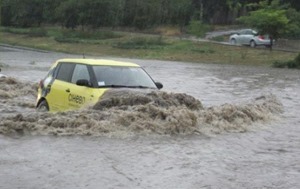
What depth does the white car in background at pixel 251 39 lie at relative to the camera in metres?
48.5

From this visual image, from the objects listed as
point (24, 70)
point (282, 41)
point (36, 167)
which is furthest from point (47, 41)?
point (36, 167)

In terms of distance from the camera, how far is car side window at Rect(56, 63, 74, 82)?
13.6m

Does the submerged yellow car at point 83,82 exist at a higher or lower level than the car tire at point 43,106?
higher

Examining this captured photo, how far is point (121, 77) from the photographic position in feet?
43.0

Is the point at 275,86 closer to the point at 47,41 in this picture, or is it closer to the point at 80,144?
the point at 80,144

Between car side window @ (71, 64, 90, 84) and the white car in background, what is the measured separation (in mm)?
34597

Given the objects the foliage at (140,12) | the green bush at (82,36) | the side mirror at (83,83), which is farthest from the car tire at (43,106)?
the foliage at (140,12)

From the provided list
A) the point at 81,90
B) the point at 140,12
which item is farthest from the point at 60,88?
the point at 140,12

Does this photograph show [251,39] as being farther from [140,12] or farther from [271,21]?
[140,12]

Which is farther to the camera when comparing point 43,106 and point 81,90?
point 43,106

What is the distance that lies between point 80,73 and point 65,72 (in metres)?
0.68

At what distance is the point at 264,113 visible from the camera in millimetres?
14914

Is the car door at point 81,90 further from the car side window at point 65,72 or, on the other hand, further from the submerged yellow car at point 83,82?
the car side window at point 65,72

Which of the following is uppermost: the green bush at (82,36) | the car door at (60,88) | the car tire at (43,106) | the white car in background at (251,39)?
the car door at (60,88)
